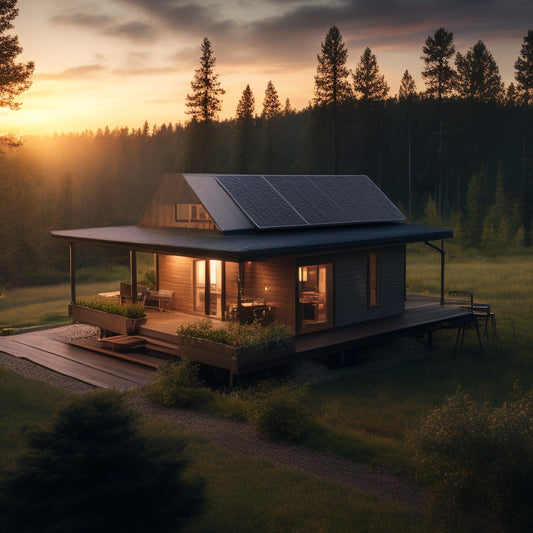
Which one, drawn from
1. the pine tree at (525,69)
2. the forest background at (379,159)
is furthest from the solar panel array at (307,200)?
the pine tree at (525,69)

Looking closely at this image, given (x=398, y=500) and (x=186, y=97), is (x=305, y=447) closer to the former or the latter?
→ (x=398, y=500)

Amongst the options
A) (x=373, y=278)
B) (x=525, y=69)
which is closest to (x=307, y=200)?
(x=373, y=278)

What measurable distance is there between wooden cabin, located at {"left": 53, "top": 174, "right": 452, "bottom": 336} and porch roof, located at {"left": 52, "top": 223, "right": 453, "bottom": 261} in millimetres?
33

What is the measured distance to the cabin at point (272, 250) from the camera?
1566 centimetres

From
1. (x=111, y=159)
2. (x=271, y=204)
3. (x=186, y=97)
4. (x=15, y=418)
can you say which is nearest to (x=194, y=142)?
(x=186, y=97)

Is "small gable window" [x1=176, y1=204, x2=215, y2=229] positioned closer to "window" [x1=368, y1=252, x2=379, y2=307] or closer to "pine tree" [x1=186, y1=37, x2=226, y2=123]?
"window" [x1=368, y1=252, x2=379, y2=307]

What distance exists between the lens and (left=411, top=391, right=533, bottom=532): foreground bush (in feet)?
21.6

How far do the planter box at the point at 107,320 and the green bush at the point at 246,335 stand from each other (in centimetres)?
254

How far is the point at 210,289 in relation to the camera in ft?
57.1

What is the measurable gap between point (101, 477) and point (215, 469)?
2.82m

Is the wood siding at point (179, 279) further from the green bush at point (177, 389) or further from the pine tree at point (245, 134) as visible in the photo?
the pine tree at point (245, 134)

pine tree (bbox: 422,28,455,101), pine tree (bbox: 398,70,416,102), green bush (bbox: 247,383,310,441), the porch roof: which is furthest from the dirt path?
pine tree (bbox: 398,70,416,102)

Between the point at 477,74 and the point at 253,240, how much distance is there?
163 ft

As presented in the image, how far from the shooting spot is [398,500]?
7766mm
